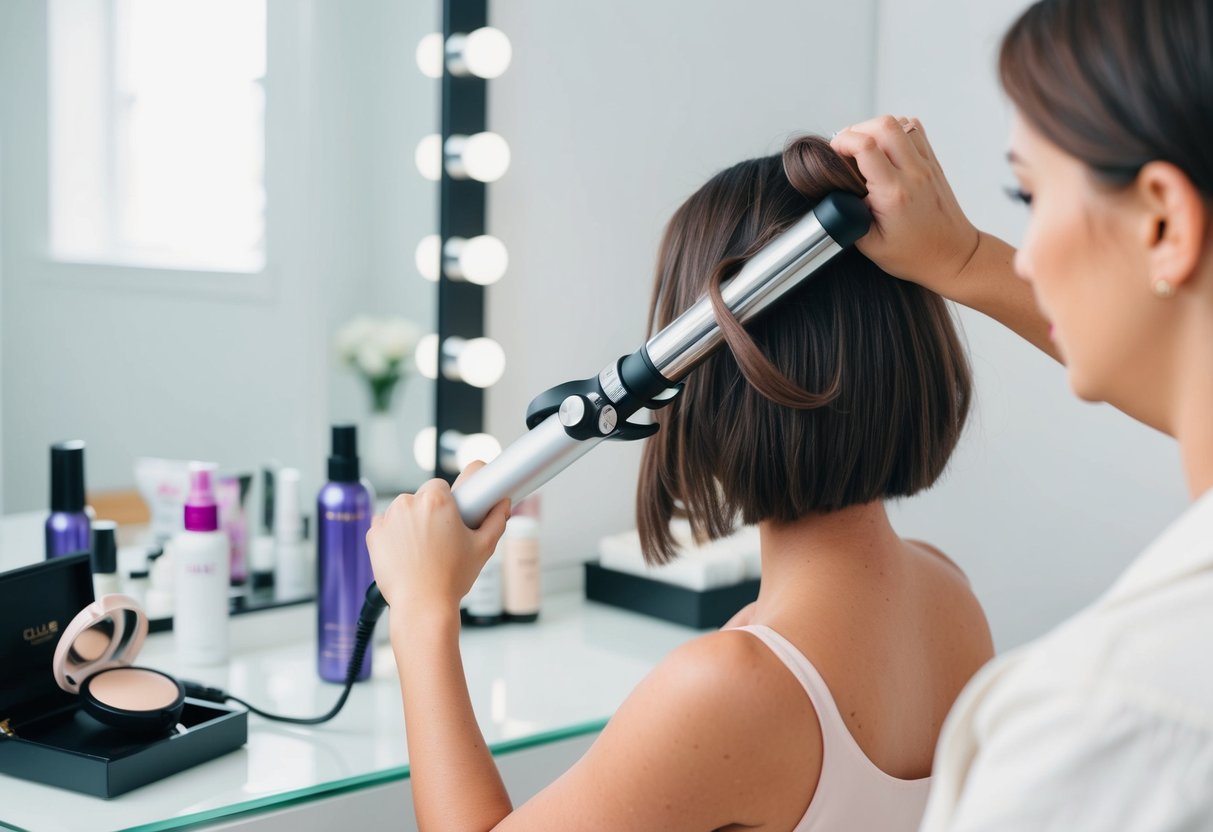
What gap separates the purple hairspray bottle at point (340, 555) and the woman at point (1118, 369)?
31.6 inches

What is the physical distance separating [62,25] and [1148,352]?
1.10 metres

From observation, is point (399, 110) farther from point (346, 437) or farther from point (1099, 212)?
point (1099, 212)

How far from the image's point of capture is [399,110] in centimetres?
147

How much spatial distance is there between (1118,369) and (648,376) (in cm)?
33

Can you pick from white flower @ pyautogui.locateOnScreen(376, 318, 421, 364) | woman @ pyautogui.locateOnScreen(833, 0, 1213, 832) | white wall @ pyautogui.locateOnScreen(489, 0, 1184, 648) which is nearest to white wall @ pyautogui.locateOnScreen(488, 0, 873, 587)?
white wall @ pyautogui.locateOnScreen(489, 0, 1184, 648)

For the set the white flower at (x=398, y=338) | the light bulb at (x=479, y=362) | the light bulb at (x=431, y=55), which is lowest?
the light bulb at (x=479, y=362)

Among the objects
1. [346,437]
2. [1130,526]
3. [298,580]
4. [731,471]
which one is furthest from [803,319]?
[1130,526]

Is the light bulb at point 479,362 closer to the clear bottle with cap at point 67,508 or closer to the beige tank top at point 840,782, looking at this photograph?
the clear bottle with cap at point 67,508

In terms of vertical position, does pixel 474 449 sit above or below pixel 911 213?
below

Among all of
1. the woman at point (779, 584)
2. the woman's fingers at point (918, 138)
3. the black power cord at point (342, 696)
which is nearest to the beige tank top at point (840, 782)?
the woman at point (779, 584)

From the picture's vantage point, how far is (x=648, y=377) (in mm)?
778

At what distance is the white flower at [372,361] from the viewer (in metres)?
1.49

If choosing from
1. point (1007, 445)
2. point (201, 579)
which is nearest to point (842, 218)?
point (201, 579)

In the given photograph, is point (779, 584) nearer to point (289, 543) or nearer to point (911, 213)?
point (911, 213)
